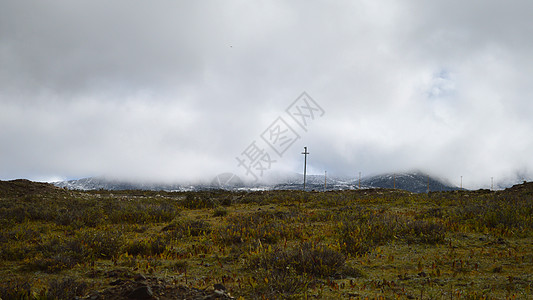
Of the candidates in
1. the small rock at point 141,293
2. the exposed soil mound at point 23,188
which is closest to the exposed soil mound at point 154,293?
the small rock at point 141,293

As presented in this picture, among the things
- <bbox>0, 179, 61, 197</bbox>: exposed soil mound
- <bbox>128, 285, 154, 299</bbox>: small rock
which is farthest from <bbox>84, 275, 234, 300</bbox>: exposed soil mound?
<bbox>0, 179, 61, 197</bbox>: exposed soil mound

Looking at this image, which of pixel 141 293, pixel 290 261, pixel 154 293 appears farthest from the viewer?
pixel 290 261

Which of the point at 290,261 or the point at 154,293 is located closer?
the point at 154,293

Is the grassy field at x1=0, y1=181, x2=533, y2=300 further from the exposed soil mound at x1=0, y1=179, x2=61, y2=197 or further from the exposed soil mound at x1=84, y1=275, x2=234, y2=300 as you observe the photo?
the exposed soil mound at x1=0, y1=179, x2=61, y2=197

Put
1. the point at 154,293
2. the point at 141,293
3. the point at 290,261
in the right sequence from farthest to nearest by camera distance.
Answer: the point at 290,261 < the point at 154,293 < the point at 141,293

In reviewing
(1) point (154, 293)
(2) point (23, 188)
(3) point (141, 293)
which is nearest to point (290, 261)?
(1) point (154, 293)

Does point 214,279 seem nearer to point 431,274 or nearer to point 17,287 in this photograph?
point 17,287

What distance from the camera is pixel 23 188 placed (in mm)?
27391

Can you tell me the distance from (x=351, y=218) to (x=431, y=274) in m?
4.98

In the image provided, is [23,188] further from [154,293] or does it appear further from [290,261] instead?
[290,261]

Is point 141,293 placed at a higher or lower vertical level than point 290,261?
higher

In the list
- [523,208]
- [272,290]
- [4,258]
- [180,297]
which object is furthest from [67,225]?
[523,208]

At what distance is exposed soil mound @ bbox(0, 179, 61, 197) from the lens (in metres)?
25.5

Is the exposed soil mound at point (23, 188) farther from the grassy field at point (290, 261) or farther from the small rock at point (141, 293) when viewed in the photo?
the small rock at point (141, 293)
